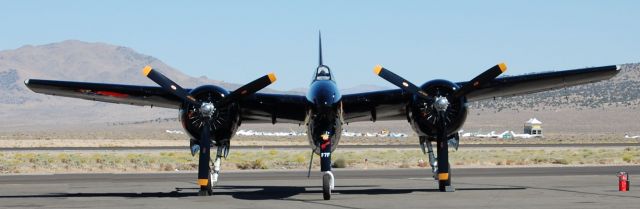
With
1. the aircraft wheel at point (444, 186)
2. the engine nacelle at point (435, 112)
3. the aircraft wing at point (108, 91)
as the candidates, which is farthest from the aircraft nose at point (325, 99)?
the aircraft wing at point (108, 91)

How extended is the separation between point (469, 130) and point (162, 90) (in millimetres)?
165689

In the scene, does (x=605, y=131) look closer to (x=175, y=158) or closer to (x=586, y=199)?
(x=175, y=158)

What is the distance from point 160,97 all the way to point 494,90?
11777 mm

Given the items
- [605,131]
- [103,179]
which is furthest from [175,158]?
[605,131]

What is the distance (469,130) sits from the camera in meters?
197

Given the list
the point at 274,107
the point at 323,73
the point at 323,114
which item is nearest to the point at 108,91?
the point at 274,107

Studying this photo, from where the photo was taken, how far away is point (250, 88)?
106 feet

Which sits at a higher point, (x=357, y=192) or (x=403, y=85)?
(x=403, y=85)

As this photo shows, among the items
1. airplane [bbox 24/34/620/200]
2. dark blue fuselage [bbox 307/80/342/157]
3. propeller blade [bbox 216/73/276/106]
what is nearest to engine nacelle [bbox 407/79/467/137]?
airplane [bbox 24/34/620/200]

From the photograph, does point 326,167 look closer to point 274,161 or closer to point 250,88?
point 250,88

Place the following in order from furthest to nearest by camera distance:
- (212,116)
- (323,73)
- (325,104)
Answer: (323,73) < (212,116) < (325,104)

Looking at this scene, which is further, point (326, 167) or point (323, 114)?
point (323, 114)

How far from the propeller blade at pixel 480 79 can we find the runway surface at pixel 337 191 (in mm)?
3273

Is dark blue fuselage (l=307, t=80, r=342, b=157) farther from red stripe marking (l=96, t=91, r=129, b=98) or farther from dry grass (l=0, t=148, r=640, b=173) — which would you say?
dry grass (l=0, t=148, r=640, b=173)
